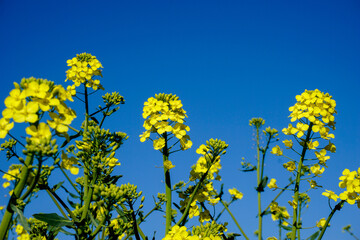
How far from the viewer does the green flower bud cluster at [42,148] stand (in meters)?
1.78

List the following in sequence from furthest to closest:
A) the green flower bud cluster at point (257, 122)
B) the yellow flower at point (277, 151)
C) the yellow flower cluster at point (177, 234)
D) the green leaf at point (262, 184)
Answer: the green flower bud cluster at point (257, 122), the green leaf at point (262, 184), the yellow flower at point (277, 151), the yellow flower cluster at point (177, 234)

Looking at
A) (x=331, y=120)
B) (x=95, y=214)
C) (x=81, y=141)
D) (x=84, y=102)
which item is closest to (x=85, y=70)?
(x=84, y=102)

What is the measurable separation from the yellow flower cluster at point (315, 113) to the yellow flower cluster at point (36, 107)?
116 inches

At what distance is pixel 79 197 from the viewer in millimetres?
3145

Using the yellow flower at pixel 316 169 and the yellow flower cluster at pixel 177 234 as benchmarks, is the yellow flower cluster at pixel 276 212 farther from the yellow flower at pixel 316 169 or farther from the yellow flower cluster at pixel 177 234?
the yellow flower cluster at pixel 177 234

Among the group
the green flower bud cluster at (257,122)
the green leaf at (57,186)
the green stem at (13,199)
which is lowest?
the green stem at (13,199)

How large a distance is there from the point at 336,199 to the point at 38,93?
3.43 m

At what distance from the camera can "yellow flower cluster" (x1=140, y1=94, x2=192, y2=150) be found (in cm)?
318

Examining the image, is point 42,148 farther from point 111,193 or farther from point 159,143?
point 159,143

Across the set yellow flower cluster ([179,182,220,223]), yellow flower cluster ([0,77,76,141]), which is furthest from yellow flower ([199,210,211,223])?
yellow flower cluster ([0,77,76,141])

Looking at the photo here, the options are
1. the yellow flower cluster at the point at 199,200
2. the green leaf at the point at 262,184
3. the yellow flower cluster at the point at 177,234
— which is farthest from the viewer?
the green leaf at the point at 262,184

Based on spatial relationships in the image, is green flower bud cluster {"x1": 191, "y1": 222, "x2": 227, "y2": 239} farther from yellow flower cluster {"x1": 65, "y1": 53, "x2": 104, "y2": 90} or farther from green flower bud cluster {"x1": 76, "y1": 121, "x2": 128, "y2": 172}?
yellow flower cluster {"x1": 65, "y1": 53, "x2": 104, "y2": 90}

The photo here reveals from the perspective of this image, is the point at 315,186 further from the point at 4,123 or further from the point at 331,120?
the point at 4,123

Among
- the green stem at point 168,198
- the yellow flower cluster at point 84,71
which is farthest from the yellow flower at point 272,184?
the yellow flower cluster at point 84,71
